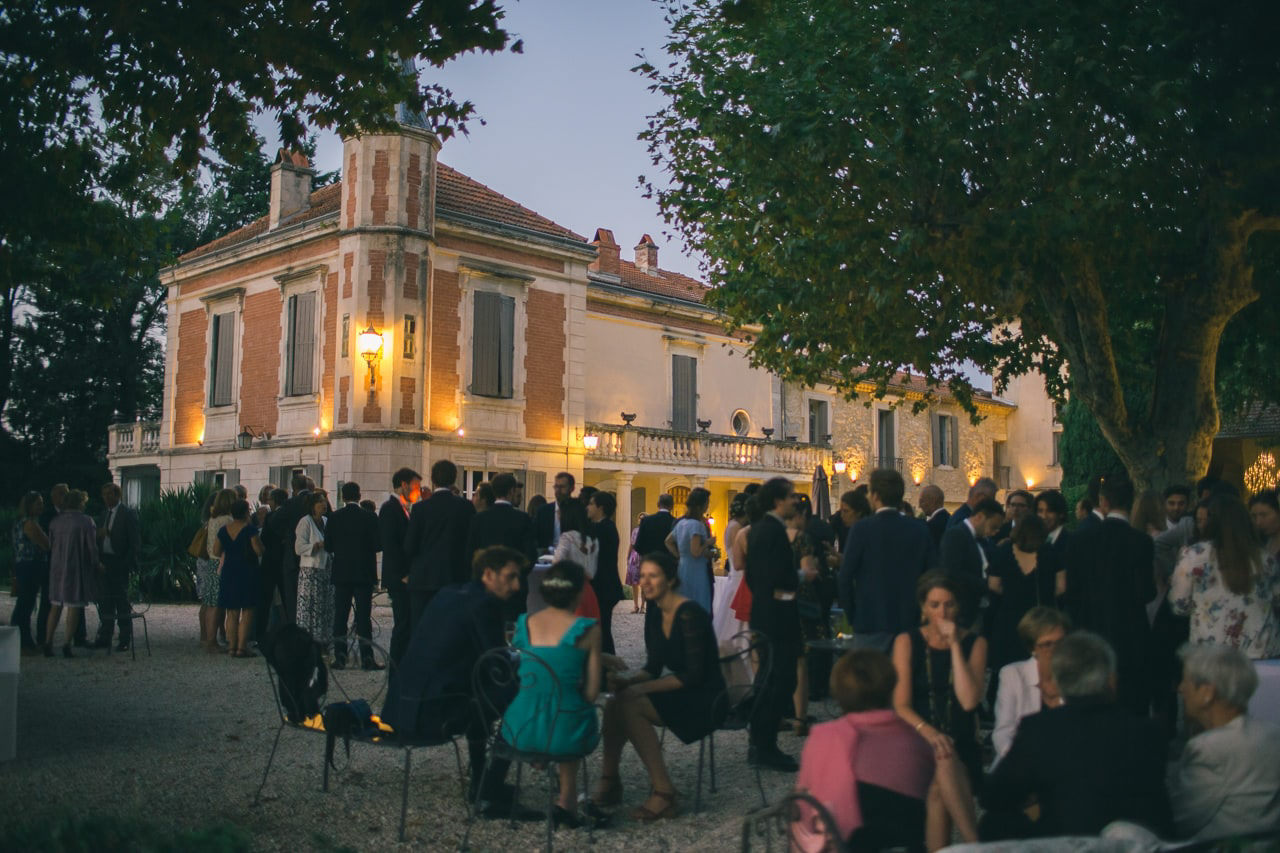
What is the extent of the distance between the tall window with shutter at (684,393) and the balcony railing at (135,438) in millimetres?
12653

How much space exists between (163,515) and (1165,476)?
15042 mm

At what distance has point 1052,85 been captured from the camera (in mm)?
10680

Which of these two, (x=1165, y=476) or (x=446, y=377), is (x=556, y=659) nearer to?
(x=1165, y=476)

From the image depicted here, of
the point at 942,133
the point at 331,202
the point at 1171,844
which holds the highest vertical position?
the point at 331,202

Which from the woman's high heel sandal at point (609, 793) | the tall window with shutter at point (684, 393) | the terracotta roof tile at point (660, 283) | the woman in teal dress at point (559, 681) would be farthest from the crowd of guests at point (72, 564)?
the tall window with shutter at point (684, 393)

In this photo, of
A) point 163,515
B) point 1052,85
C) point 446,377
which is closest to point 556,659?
point 1052,85

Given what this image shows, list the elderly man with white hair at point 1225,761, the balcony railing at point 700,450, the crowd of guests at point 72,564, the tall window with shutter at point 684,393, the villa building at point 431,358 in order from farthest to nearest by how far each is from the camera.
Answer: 1. the tall window with shutter at point 684,393
2. the balcony railing at point 700,450
3. the villa building at point 431,358
4. the crowd of guests at point 72,564
5. the elderly man with white hair at point 1225,761

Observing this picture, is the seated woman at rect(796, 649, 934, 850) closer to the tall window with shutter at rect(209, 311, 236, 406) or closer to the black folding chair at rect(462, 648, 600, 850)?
the black folding chair at rect(462, 648, 600, 850)

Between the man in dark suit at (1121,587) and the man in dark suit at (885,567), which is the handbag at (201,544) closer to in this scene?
the man in dark suit at (885,567)

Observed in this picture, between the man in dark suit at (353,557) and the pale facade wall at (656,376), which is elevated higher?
the pale facade wall at (656,376)

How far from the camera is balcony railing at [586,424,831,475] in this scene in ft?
86.5

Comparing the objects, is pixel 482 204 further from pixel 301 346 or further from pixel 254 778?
pixel 254 778

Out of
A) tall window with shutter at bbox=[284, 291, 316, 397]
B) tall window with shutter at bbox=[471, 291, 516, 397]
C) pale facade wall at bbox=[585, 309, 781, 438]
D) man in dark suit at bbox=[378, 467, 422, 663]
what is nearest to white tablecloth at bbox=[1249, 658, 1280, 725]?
man in dark suit at bbox=[378, 467, 422, 663]

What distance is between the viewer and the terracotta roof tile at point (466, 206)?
2381 centimetres
